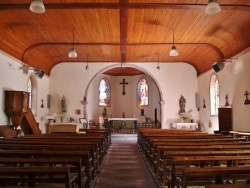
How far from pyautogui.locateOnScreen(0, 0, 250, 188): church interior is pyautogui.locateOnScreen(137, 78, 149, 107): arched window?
2015 millimetres

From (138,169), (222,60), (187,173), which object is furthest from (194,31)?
(187,173)

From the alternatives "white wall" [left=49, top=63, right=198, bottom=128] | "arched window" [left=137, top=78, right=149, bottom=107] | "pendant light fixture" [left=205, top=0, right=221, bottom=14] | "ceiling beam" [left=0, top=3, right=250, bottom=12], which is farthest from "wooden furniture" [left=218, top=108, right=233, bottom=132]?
"arched window" [left=137, top=78, right=149, bottom=107]

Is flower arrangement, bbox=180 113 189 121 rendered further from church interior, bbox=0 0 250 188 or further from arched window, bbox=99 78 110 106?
arched window, bbox=99 78 110 106

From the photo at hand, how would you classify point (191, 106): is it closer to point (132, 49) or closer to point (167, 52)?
point (167, 52)

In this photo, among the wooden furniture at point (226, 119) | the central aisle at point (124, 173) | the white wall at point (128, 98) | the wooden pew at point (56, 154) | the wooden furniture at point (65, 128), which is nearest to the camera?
the wooden pew at point (56, 154)

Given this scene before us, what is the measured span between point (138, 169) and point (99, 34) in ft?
18.4

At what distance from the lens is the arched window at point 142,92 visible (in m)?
20.6

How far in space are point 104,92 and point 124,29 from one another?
11357mm

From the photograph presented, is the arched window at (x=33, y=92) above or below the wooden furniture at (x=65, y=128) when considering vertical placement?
above

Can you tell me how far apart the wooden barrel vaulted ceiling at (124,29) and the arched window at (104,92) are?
6.92m

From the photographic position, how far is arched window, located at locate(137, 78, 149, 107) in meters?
20.6

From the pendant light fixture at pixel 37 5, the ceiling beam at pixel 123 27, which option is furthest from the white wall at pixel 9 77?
the pendant light fixture at pixel 37 5

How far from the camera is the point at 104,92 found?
20469mm

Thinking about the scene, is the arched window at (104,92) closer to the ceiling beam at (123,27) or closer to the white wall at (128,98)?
the white wall at (128,98)
